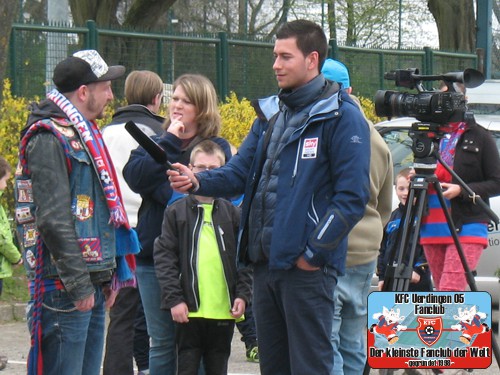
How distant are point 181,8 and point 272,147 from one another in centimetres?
2944

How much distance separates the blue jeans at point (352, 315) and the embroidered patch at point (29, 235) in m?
1.67

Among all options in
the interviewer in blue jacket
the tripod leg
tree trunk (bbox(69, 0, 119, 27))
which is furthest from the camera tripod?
tree trunk (bbox(69, 0, 119, 27))

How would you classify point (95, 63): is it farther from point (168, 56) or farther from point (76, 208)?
point (168, 56)

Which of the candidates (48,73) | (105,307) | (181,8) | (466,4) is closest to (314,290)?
(105,307)

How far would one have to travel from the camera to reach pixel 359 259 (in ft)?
18.5

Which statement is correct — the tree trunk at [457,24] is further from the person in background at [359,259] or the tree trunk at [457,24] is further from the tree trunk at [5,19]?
the person in background at [359,259]

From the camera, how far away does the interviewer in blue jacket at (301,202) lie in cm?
460

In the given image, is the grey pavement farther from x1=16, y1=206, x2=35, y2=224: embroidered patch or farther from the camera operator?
x1=16, y1=206, x2=35, y2=224: embroidered patch

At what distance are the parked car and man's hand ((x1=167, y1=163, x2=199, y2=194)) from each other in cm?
406

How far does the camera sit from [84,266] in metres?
4.64

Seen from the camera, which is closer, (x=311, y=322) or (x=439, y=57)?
(x=311, y=322)

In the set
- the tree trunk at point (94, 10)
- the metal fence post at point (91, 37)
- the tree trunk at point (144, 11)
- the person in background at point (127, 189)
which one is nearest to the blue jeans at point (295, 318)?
the person in background at point (127, 189)

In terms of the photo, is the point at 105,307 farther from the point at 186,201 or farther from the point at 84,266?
the point at 186,201
